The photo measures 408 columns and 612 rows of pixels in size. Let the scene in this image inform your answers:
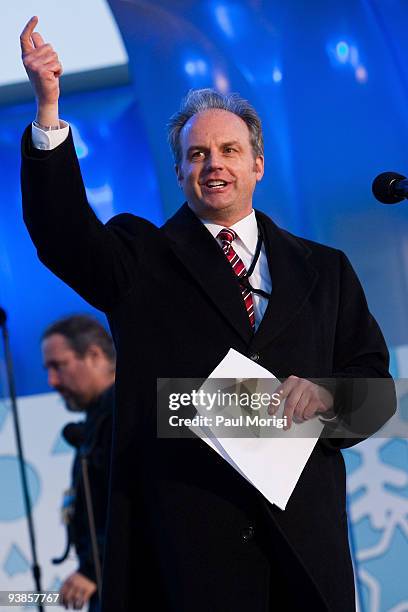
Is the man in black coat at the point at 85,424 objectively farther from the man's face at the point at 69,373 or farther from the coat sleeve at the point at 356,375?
the coat sleeve at the point at 356,375

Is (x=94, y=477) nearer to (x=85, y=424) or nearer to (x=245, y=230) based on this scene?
(x=85, y=424)

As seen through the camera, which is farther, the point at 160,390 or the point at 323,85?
the point at 323,85

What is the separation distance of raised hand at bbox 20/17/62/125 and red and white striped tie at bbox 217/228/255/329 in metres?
0.50

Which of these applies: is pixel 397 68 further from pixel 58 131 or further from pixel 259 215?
pixel 58 131

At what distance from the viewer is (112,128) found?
4297 mm

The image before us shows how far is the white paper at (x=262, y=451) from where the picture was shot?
1935 millimetres

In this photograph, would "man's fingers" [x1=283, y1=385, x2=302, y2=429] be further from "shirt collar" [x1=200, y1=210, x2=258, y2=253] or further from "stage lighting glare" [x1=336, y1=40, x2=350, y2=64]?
"stage lighting glare" [x1=336, y1=40, x2=350, y2=64]

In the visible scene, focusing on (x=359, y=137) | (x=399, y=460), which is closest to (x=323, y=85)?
(x=359, y=137)

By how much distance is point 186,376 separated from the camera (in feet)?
6.81

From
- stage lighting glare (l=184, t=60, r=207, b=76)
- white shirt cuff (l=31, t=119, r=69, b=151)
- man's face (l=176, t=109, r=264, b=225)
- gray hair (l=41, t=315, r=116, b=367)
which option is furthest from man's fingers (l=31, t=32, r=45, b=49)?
gray hair (l=41, t=315, r=116, b=367)

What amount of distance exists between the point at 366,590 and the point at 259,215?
7.25 ft

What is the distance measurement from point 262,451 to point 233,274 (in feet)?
1.33

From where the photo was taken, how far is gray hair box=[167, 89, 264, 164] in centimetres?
243

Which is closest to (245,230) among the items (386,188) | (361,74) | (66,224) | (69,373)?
(386,188)
